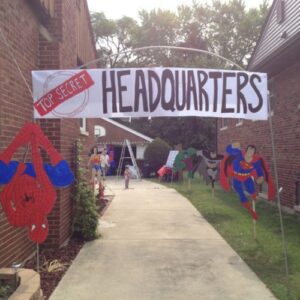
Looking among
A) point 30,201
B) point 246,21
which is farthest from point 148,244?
point 246,21

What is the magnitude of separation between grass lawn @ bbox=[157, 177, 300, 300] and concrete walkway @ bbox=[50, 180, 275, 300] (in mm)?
165

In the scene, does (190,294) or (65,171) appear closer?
(65,171)

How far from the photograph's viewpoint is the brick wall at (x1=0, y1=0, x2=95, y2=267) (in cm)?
570

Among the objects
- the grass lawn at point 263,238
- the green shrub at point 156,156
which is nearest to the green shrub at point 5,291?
the grass lawn at point 263,238

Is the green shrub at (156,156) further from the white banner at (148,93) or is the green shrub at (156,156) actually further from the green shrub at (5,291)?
the green shrub at (5,291)

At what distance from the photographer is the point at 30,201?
4.85m

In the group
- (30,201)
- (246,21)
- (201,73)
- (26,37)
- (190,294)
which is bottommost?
(190,294)

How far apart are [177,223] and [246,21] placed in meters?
39.9

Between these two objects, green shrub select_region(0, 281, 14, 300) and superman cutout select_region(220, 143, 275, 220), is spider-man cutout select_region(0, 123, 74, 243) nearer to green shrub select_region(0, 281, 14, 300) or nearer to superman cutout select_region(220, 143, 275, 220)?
green shrub select_region(0, 281, 14, 300)

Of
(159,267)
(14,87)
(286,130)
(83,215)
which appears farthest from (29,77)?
(286,130)

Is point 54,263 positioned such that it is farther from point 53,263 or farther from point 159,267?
point 159,267

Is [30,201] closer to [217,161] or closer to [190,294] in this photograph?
[190,294]

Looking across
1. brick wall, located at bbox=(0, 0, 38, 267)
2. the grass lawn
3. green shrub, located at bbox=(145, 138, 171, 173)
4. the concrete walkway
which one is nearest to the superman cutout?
the grass lawn

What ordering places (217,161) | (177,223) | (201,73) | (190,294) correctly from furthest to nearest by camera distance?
(217,161)
(177,223)
(201,73)
(190,294)
